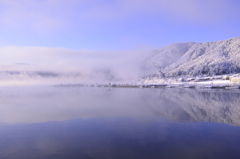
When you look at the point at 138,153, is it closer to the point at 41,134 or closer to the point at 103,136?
the point at 103,136

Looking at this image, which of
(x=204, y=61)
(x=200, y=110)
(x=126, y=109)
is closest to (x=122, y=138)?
(x=126, y=109)

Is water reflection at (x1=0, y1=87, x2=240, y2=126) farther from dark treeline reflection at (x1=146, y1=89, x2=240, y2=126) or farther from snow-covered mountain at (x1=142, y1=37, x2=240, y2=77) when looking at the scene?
snow-covered mountain at (x1=142, y1=37, x2=240, y2=77)

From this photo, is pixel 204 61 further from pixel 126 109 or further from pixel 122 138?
pixel 122 138

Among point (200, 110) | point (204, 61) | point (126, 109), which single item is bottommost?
point (200, 110)

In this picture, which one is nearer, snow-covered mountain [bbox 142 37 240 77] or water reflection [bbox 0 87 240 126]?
water reflection [bbox 0 87 240 126]

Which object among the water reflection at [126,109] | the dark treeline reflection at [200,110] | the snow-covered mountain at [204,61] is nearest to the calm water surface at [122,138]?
the dark treeline reflection at [200,110]

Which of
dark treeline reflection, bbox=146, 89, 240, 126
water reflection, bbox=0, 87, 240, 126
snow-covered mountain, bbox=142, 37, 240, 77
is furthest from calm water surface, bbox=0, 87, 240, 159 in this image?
snow-covered mountain, bbox=142, 37, 240, 77

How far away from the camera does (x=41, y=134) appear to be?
40.2 ft

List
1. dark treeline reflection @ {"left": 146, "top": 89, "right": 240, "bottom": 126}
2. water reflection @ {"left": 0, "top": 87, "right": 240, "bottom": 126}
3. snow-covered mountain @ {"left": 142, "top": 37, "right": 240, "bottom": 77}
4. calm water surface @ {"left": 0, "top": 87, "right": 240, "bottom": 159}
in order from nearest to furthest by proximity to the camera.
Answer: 1. calm water surface @ {"left": 0, "top": 87, "right": 240, "bottom": 159}
2. dark treeline reflection @ {"left": 146, "top": 89, "right": 240, "bottom": 126}
3. water reflection @ {"left": 0, "top": 87, "right": 240, "bottom": 126}
4. snow-covered mountain @ {"left": 142, "top": 37, "right": 240, "bottom": 77}

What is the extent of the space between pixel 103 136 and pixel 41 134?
4.15 meters

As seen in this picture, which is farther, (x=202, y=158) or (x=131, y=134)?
(x=131, y=134)

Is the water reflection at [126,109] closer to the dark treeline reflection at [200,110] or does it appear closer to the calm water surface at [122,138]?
the dark treeline reflection at [200,110]

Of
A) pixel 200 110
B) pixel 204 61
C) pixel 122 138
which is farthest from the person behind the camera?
pixel 204 61

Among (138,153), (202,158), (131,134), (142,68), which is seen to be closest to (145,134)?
(131,134)
